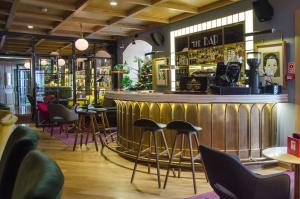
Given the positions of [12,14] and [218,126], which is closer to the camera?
[218,126]

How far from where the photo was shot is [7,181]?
145 centimetres

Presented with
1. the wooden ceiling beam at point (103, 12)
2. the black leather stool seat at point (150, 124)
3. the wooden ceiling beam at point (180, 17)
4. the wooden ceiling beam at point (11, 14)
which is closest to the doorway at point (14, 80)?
the wooden ceiling beam at point (11, 14)

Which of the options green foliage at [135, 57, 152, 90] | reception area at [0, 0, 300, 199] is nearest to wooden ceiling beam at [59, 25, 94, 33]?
reception area at [0, 0, 300, 199]

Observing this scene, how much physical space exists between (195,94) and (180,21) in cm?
359

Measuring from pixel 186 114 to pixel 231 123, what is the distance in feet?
2.28

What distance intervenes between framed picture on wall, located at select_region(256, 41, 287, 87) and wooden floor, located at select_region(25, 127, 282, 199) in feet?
4.93

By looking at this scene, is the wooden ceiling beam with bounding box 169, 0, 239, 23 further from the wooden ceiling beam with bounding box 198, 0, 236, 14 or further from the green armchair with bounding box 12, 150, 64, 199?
the green armchair with bounding box 12, 150, 64, 199

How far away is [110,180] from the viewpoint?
4.39 meters

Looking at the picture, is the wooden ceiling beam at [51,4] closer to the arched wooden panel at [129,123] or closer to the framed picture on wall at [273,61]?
the arched wooden panel at [129,123]

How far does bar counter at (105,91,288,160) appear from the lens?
4590mm

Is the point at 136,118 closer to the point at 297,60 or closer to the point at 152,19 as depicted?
the point at 297,60

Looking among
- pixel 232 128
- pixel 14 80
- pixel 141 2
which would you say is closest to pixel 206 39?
pixel 141 2

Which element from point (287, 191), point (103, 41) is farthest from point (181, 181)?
point (103, 41)

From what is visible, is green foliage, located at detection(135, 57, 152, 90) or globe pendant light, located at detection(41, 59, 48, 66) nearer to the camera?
green foliage, located at detection(135, 57, 152, 90)
